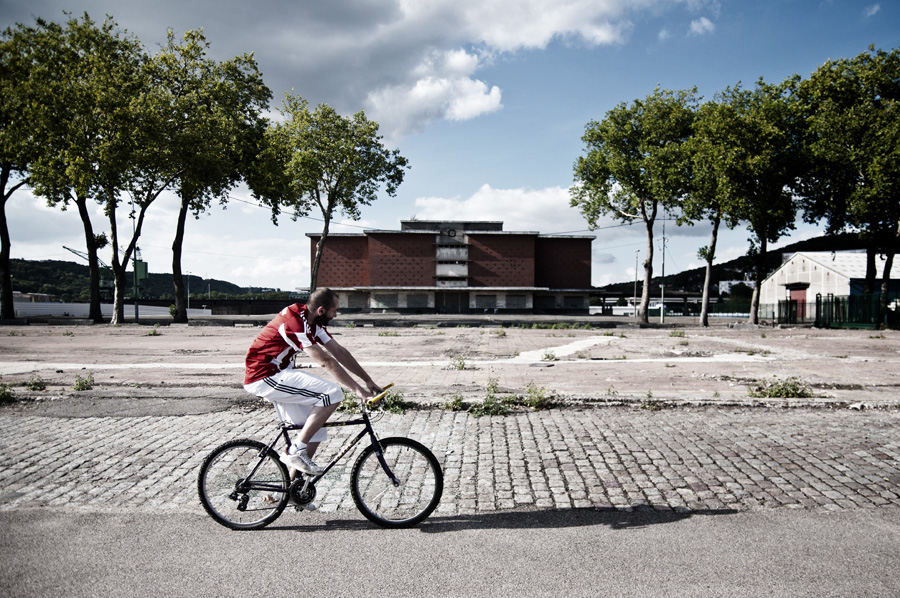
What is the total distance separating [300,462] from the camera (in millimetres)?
4008

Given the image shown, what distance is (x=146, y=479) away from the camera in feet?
16.4

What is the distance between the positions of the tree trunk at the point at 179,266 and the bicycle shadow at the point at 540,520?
111 ft

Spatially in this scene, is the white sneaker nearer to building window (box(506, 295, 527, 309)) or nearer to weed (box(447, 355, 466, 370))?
weed (box(447, 355, 466, 370))

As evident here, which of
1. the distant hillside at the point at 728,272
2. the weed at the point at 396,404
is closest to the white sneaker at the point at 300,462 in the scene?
the weed at the point at 396,404

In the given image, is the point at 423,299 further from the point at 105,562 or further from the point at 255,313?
the point at 105,562

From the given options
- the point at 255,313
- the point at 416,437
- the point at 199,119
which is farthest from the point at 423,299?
the point at 416,437

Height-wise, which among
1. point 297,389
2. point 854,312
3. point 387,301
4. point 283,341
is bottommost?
point 297,389

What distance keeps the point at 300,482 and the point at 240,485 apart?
0.43m

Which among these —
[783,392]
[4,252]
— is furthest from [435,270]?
[783,392]

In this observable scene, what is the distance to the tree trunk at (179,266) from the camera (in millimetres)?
34375

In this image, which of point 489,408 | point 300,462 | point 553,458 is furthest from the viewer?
point 489,408

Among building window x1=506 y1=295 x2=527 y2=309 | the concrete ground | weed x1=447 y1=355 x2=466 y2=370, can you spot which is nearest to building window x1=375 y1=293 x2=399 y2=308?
building window x1=506 y1=295 x2=527 y2=309

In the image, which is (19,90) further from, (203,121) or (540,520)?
(540,520)

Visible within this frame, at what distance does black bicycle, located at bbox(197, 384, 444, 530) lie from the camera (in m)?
4.05
